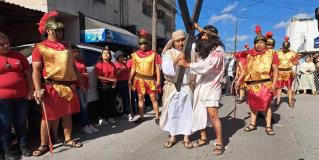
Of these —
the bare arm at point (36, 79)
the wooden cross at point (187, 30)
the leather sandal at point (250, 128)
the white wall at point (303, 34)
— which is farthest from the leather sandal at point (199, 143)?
the white wall at point (303, 34)

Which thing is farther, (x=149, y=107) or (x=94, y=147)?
(x=149, y=107)

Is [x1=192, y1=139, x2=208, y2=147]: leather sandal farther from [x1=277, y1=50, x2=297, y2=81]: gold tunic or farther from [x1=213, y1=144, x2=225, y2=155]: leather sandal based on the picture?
[x1=277, y1=50, x2=297, y2=81]: gold tunic

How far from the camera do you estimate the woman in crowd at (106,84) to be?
760cm

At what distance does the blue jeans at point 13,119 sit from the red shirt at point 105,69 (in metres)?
2.39

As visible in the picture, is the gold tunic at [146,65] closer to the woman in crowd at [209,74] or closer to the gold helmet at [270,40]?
the woman in crowd at [209,74]

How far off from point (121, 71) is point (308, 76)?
30.6 ft

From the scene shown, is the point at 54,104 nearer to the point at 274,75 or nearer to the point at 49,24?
the point at 49,24

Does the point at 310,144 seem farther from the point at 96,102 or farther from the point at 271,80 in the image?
the point at 96,102

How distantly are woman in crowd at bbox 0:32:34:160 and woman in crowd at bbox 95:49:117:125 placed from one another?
2.39 m

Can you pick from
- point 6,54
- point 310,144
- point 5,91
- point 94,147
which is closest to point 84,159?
point 94,147

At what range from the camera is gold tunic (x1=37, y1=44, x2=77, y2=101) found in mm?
5223

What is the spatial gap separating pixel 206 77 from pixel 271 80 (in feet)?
5.81

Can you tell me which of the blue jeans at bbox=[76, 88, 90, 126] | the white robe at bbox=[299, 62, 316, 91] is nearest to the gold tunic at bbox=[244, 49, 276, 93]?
the blue jeans at bbox=[76, 88, 90, 126]

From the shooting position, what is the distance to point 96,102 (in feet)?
26.2
